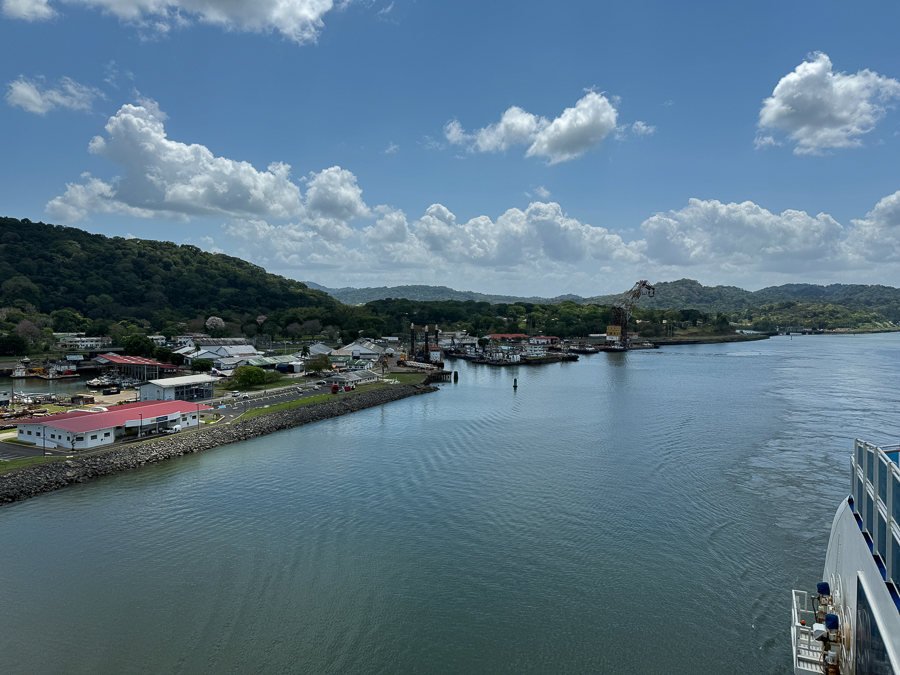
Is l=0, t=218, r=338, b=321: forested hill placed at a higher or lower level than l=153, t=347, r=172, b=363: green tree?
higher

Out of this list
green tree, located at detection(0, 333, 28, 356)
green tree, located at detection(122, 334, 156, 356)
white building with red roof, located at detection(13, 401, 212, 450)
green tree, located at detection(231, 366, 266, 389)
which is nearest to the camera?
white building with red roof, located at detection(13, 401, 212, 450)

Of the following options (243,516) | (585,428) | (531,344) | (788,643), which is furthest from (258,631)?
(531,344)

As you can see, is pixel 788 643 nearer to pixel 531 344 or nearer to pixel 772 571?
pixel 772 571

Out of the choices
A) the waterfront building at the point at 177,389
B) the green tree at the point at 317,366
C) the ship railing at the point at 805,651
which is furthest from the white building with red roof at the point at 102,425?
the ship railing at the point at 805,651

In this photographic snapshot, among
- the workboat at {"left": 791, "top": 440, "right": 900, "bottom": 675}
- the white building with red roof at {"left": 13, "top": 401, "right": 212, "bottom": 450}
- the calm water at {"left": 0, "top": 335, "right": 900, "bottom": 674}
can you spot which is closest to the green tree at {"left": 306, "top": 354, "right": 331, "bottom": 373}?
the white building with red roof at {"left": 13, "top": 401, "right": 212, "bottom": 450}

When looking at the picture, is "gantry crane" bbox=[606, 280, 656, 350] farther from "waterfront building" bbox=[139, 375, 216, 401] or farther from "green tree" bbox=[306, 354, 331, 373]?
"waterfront building" bbox=[139, 375, 216, 401]
